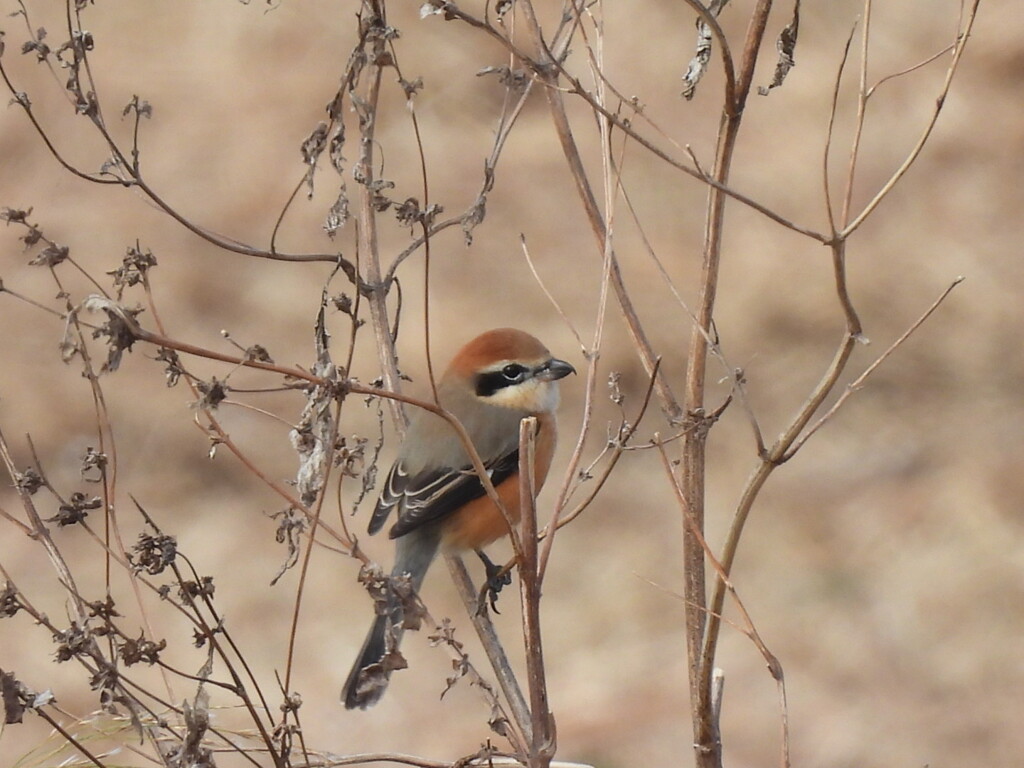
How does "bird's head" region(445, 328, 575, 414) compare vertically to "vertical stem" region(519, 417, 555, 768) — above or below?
above

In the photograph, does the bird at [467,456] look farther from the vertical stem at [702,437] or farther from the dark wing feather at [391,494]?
the vertical stem at [702,437]

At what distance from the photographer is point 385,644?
2.06 m

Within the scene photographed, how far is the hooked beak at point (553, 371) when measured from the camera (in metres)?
4.12

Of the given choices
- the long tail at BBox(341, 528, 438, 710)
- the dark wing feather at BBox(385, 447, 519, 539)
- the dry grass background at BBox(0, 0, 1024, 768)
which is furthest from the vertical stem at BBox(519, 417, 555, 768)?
the dry grass background at BBox(0, 0, 1024, 768)

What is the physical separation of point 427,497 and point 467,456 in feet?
0.91

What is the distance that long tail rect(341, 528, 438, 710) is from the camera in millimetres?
1966

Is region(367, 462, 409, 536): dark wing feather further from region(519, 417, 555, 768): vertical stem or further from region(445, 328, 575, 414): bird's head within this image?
region(519, 417, 555, 768): vertical stem

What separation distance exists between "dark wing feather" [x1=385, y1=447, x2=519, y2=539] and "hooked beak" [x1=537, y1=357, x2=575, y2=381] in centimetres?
42

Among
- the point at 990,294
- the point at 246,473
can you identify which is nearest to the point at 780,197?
the point at 990,294

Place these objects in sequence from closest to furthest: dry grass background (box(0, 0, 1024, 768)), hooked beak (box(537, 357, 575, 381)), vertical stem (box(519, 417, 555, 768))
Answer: vertical stem (box(519, 417, 555, 768))
hooked beak (box(537, 357, 575, 381))
dry grass background (box(0, 0, 1024, 768))

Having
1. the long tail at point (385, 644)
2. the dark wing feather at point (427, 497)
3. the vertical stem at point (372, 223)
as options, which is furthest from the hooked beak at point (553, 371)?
the vertical stem at point (372, 223)

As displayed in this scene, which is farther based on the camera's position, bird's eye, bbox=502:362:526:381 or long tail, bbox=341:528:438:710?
bird's eye, bbox=502:362:526:381

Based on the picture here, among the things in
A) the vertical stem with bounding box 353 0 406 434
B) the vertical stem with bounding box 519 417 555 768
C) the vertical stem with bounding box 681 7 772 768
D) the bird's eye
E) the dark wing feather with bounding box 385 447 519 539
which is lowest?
the vertical stem with bounding box 519 417 555 768

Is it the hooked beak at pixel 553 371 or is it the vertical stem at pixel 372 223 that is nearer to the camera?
the vertical stem at pixel 372 223
